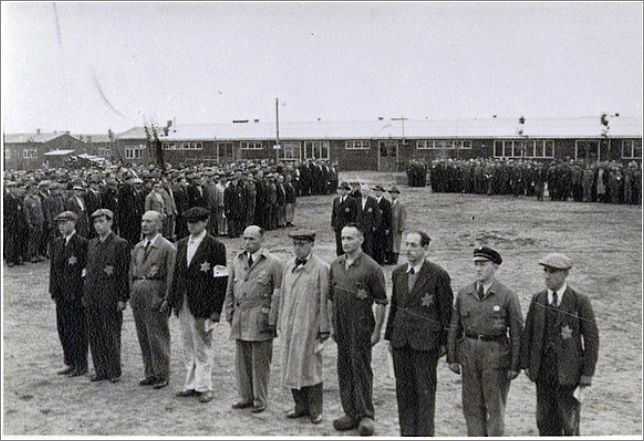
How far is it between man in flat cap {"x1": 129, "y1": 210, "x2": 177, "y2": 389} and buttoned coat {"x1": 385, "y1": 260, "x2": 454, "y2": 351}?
8.48ft

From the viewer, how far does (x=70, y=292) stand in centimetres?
773

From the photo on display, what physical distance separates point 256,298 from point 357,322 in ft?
3.47

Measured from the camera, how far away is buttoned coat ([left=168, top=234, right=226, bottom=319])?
6941 millimetres

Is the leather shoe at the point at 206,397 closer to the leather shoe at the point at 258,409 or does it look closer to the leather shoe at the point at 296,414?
the leather shoe at the point at 258,409

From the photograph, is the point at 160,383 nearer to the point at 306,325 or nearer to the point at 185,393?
the point at 185,393

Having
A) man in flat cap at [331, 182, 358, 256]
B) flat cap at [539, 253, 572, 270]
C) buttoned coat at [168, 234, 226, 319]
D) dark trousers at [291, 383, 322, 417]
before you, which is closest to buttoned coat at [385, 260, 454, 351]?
flat cap at [539, 253, 572, 270]

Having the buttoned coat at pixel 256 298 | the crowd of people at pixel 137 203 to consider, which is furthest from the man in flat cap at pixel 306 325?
the crowd of people at pixel 137 203

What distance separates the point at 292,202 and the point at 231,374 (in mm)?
13352

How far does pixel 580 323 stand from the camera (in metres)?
5.33

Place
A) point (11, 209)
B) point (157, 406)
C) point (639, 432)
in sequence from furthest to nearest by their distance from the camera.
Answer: point (11, 209) → point (157, 406) → point (639, 432)

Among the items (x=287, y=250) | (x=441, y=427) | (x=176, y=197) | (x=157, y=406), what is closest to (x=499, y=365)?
(x=441, y=427)

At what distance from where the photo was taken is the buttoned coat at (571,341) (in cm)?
525

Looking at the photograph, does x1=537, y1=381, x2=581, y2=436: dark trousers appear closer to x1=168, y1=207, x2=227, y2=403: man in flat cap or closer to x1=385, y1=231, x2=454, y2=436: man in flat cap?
x1=385, y1=231, x2=454, y2=436: man in flat cap

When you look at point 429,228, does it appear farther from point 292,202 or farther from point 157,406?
point 157,406
